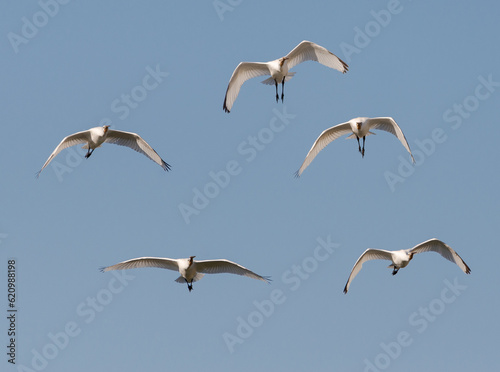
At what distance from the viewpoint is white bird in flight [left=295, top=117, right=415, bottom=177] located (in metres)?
29.7

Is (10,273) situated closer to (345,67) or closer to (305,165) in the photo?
A: (305,165)

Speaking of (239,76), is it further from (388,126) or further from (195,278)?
(195,278)

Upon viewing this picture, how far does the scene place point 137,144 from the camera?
31.1 meters

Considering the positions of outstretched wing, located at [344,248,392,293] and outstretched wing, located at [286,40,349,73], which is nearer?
outstretched wing, located at [286,40,349,73]

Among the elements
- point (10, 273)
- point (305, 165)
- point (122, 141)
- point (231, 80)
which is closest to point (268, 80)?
point (231, 80)

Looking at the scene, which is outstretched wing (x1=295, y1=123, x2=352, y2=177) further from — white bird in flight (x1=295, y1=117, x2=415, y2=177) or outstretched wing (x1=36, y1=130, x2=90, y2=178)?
outstretched wing (x1=36, y1=130, x2=90, y2=178)

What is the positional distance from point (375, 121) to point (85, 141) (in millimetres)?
10452

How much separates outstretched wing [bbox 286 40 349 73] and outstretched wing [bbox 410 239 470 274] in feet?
23.1

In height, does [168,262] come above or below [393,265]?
below

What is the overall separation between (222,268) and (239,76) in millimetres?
7291

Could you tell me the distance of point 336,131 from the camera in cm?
3147

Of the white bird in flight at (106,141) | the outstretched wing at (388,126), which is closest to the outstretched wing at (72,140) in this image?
the white bird in flight at (106,141)

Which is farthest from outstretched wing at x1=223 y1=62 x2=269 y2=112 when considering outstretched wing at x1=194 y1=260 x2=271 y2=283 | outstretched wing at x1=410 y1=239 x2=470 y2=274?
outstretched wing at x1=410 y1=239 x2=470 y2=274

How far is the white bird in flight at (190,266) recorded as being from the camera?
27.8 metres
